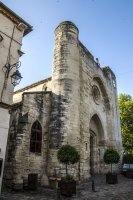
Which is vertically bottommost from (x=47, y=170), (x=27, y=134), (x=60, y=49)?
(x=47, y=170)

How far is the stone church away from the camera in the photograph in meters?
10.2

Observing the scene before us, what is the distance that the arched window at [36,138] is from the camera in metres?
10.9

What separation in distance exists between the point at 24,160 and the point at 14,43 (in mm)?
5897

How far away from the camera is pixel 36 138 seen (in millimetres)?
11203

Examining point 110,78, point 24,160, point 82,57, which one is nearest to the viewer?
point 24,160

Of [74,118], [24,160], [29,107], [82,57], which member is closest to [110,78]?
[82,57]

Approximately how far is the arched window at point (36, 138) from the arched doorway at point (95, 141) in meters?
6.06

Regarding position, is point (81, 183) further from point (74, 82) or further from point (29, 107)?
point (74, 82)

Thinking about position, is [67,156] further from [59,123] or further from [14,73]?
[14,73]

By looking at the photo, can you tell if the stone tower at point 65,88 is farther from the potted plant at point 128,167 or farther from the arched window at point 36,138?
the potted plant at point 128,167

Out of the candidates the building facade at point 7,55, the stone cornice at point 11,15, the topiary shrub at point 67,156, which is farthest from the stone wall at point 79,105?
the stone cornice at point 11,15

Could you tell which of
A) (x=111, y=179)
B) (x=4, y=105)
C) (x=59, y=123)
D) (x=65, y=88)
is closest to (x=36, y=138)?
(x=59, y=123)

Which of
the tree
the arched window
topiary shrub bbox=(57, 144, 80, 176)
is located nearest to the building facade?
topiary shrub bbox=(57, 144, 80, 176)

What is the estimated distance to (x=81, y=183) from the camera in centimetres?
1113
